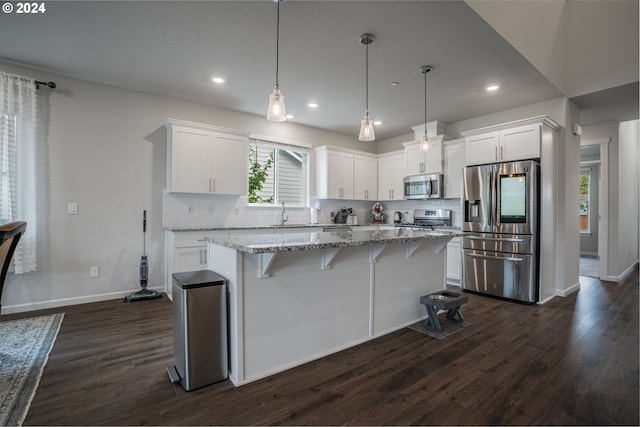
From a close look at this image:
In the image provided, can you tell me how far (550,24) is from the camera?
373 centimetres

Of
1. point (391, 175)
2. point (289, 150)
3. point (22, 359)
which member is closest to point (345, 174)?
point (391, 175)

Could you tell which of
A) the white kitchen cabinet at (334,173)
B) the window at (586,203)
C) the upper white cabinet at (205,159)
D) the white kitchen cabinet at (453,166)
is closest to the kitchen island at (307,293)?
the upper white cabinet at (205,159)

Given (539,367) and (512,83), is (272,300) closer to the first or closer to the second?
(539,367)

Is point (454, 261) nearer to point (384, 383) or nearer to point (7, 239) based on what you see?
point (384, 383)

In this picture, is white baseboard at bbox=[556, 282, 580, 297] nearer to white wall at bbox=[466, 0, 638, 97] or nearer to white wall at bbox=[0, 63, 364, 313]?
white wall at bbox=[466, 0, 638, 97]

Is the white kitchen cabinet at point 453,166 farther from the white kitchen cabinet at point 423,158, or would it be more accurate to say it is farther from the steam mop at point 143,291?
the steam mop at point 143,291

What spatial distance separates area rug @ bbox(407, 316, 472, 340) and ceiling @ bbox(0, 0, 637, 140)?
271cm

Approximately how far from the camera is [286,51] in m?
3.10

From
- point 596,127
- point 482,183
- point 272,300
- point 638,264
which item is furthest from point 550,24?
point 638,264

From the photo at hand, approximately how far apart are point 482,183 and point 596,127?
2.90 metres

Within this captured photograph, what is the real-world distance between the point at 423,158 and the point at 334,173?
1.60 m

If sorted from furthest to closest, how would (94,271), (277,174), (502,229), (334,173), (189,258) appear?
(334,173)
(277,174)
(502,229)
(189,258)
(94,271)

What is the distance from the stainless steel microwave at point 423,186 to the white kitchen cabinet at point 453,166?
10 cm

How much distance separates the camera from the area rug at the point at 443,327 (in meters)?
2.87
